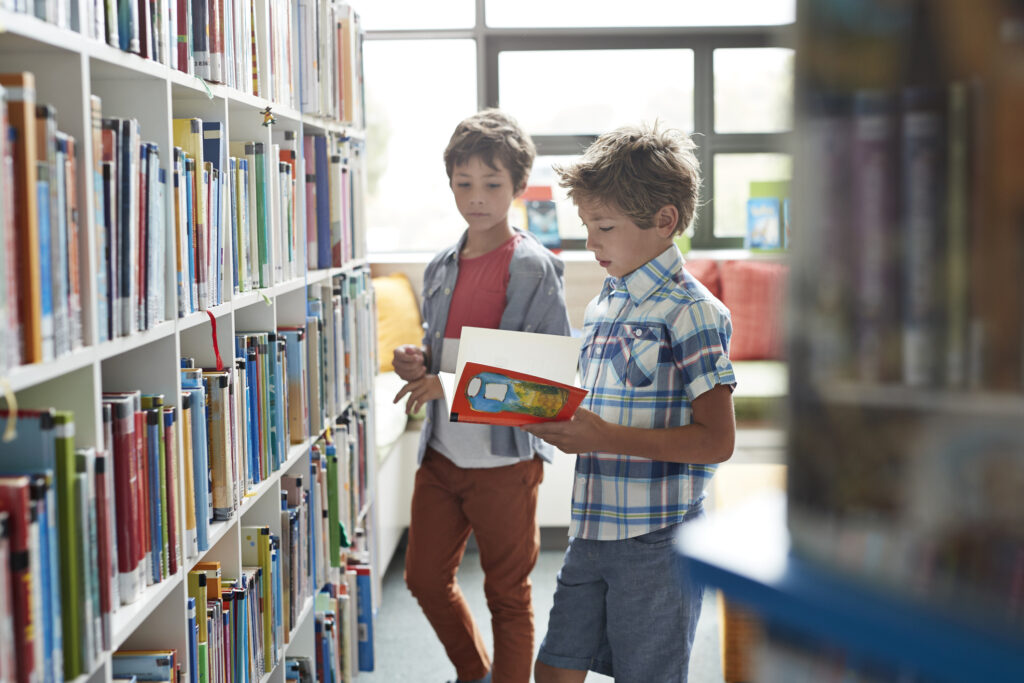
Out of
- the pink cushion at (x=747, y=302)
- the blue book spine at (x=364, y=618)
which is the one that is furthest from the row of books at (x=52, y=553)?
the pink cushion at (x=747, y=302)

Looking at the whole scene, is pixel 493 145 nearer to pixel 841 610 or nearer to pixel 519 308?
pixel 519 308

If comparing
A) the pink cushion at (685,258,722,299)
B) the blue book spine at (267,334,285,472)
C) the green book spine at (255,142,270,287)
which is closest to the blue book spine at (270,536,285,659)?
the blue book spine at (267,334,285,472)

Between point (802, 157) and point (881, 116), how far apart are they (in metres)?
0.05

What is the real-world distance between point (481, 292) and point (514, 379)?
644 mm

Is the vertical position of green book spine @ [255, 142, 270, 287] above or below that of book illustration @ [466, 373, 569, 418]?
above

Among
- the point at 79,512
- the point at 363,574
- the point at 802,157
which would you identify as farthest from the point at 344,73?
the point at 802,157

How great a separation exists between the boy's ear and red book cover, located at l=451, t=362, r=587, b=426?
32 cm

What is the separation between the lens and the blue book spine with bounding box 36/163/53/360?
36.9 inches

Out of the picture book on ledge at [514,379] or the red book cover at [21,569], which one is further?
the picture book on ledge at [514,379]

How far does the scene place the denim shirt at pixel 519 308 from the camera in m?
2.08

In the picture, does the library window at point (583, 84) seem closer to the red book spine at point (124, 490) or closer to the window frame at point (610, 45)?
the window frame at point (610, 45)

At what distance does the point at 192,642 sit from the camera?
1436mm

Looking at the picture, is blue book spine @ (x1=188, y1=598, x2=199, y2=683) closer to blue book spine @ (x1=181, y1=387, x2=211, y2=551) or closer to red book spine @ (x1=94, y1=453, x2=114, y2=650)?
blue book spine @ (x1=181, y1=387, x2=211, y2=551)

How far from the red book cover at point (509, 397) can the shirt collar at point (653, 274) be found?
0.20m
